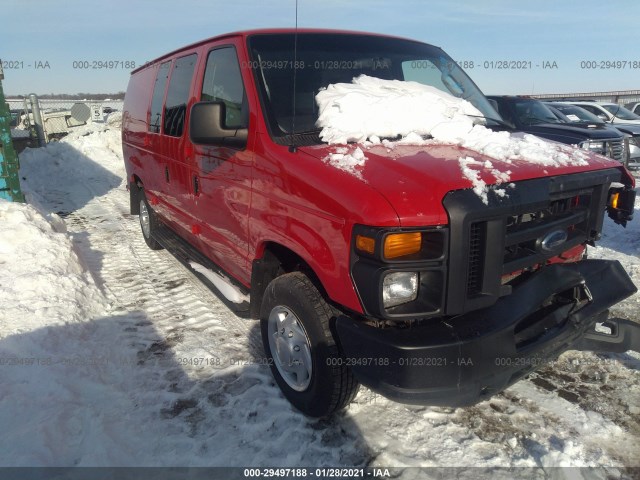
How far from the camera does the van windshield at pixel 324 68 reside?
3029 mm

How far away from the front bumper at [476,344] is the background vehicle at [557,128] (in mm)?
5045

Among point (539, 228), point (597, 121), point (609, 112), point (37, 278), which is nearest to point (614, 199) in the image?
point (539, 228)

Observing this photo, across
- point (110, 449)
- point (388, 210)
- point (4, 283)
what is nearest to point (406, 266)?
point (388, 210)

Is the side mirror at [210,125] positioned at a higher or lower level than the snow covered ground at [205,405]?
higher

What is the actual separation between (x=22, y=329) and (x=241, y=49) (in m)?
2.71

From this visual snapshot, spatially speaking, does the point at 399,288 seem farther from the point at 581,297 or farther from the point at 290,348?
the point at 581,297

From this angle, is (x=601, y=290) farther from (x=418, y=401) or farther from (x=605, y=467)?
(x=418, y=401)

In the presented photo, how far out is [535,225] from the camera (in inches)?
98.6

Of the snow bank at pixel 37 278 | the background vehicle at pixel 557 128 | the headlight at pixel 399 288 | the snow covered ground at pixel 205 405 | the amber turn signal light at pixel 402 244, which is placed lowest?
the snow covered ground at pixel 205 405

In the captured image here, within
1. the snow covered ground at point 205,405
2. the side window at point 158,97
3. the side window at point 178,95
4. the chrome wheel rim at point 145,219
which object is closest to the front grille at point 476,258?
the snow covered ground at point 205,405

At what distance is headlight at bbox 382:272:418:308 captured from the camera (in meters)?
2.17

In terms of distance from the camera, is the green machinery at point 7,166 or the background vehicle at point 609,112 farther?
the background vehicle at point 609,112

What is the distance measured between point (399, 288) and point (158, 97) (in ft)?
13.2

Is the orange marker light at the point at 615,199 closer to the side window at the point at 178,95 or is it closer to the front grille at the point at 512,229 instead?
the front grille at the point at 512,229
